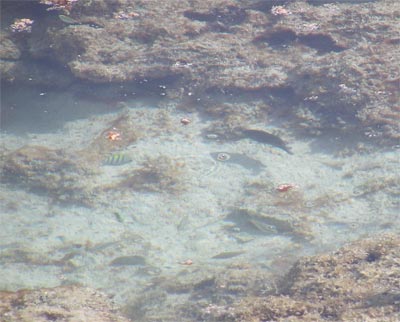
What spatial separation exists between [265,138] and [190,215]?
1.64m

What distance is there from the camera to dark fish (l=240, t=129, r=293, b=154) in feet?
20.3

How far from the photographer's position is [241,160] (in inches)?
239

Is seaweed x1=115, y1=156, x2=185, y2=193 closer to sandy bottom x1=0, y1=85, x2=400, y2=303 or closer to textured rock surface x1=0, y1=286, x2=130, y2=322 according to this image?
sandy bottom x1=0, y1=85, x2=400, y2=303

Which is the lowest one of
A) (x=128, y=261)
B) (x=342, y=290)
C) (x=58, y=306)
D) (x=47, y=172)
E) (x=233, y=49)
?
(x=128, y=261)

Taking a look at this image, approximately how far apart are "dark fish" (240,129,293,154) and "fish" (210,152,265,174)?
0.37 metres

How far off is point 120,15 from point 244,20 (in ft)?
7.00

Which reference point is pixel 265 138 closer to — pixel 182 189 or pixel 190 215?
pixel 182 189

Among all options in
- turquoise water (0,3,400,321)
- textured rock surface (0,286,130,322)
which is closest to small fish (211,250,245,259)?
turquoise water (0,3,400,321)

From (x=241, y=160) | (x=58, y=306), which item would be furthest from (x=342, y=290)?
(x=241, y=160)

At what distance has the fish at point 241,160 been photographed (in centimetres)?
593

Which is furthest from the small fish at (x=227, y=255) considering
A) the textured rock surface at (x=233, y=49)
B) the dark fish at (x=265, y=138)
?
the textured rock surface at (x=233, y=49)

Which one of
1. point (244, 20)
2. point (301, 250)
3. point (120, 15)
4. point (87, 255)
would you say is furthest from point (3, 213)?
point (244, 20)

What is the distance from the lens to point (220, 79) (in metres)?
6.94

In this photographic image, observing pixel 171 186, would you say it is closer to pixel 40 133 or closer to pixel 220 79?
pixel 220 79
